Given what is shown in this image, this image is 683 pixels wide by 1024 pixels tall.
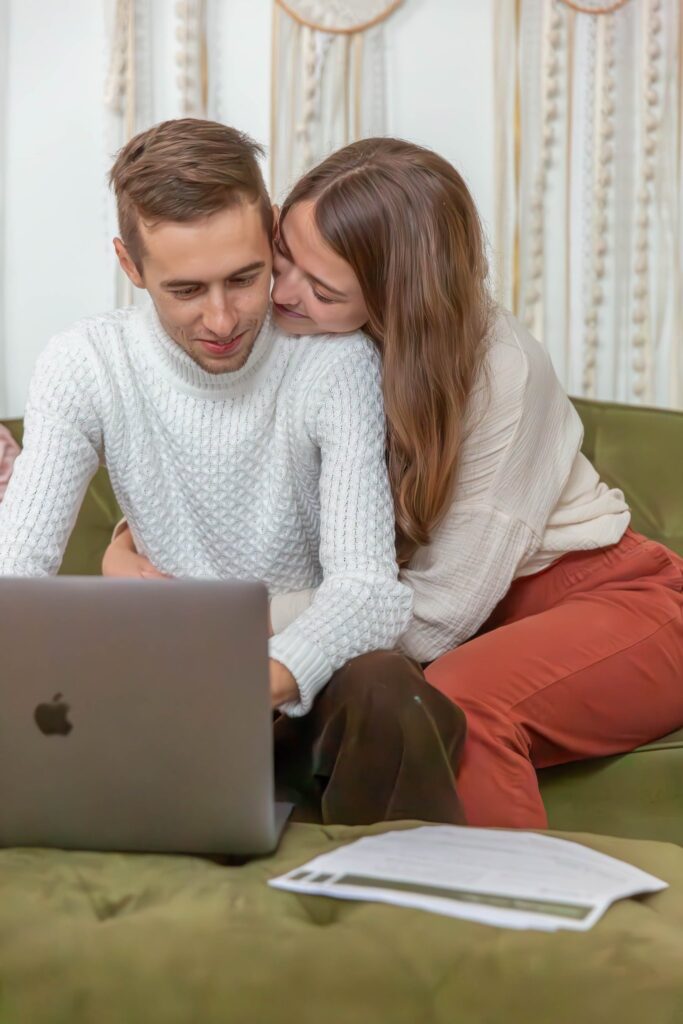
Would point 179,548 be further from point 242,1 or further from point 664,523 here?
point 242,1

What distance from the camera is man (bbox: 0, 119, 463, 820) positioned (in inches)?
50.5

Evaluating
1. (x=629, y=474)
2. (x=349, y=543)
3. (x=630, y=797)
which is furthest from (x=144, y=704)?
(x=629, y=474)

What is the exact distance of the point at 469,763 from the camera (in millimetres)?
1364

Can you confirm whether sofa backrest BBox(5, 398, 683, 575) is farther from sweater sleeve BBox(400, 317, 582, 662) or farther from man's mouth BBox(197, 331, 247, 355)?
man's mouth BBox(197, 331, 247, 355)

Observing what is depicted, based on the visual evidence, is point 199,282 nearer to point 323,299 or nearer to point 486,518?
point 323,299

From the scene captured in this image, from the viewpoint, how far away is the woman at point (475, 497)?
55.5 inches

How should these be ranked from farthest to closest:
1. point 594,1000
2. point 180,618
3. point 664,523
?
point 664,523 < point 180,618 < point 594,1000

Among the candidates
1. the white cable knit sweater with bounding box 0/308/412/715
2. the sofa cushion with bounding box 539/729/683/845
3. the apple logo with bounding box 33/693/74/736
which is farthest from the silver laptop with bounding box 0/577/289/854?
the sofa cushion with bounding box 539/729/683/845

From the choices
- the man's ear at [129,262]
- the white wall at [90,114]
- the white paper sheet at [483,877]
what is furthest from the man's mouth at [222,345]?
the white wall at [90,114]

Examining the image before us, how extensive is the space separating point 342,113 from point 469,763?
4.64ft

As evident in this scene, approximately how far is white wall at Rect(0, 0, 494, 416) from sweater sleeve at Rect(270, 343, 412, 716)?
1.02m

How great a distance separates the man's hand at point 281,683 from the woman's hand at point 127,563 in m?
0.37

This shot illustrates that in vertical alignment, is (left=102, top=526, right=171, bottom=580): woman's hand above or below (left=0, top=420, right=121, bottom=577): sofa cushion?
above

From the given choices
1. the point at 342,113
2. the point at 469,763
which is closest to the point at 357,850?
the point at 469,763
